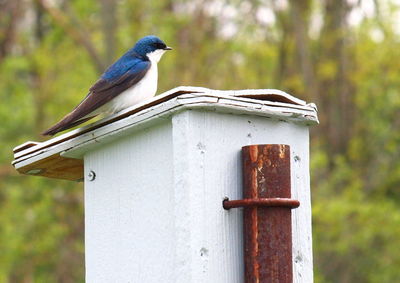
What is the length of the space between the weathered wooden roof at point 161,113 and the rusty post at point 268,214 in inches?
5.9

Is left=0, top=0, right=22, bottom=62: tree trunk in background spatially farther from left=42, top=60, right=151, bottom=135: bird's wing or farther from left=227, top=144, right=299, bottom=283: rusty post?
left=227, top=144, right=299, bottom=283: rusty post

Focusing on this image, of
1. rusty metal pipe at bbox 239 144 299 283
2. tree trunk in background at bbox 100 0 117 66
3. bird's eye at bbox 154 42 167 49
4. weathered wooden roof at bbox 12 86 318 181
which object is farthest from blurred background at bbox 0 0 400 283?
rusty metal pipe at bbox 239 144 299 283

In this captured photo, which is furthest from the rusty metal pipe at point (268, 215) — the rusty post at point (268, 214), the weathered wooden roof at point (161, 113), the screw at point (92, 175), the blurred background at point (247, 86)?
the blurred background at point (247, 86)

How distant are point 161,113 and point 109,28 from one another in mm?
8589

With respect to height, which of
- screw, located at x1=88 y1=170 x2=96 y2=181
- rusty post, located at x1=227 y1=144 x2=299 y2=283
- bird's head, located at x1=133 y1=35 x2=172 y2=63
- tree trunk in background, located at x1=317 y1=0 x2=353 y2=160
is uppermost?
tree trunk in background, located at x1=317 y1=0 x2=353 y2=160

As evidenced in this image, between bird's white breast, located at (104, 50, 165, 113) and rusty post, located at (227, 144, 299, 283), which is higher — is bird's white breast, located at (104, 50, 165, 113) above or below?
above

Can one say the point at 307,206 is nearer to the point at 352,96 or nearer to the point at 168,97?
the point at 168,97

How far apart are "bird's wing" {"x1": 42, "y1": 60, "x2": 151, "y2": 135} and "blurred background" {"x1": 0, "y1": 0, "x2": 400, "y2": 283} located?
6.83m

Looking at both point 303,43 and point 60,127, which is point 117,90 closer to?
point 60,127

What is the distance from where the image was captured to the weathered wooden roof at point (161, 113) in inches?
94.0

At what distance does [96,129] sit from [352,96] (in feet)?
31.4

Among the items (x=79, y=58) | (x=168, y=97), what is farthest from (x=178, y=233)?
(x=79, y=58)

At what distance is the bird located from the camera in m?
2.78

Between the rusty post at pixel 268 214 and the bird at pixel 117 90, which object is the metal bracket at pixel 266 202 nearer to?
the rusty post at pixel 268 214
